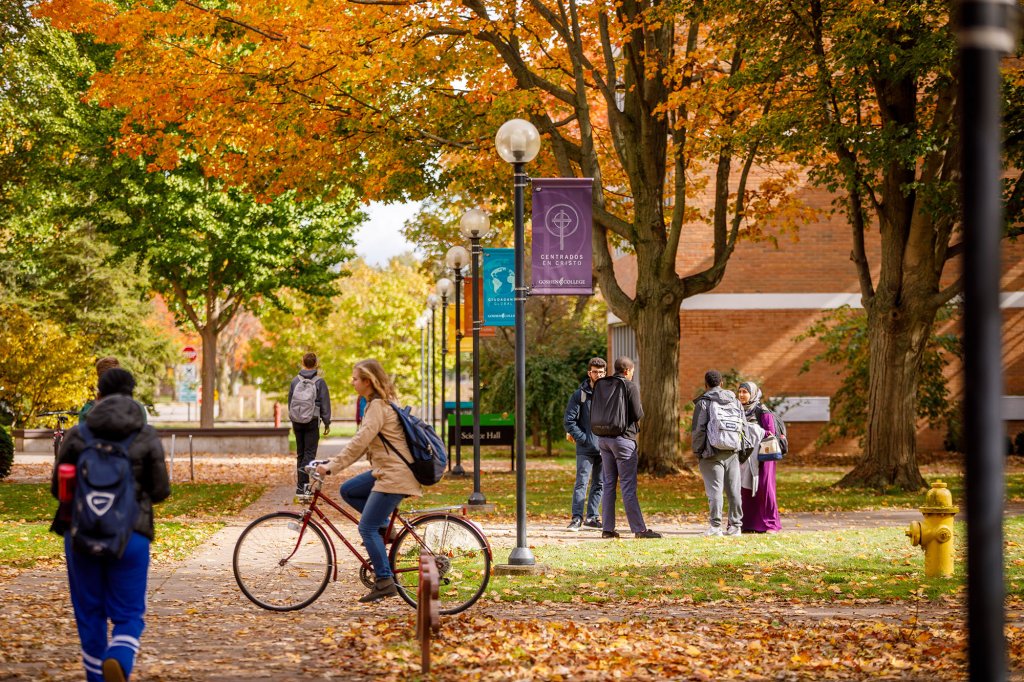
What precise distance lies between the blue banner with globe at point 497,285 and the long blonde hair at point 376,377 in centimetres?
1160

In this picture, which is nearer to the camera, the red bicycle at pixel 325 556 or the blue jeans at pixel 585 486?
the red bicycle at pixel 325 556

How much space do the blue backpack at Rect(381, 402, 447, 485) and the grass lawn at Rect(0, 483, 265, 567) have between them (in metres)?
4.29

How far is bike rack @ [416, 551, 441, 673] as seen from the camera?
23.6ft

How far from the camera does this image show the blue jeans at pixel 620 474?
13.7 metres

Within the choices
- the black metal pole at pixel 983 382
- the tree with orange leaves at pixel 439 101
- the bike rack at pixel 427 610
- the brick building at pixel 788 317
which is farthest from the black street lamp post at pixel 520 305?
the brick building at pixel 788 317

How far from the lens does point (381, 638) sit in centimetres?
821

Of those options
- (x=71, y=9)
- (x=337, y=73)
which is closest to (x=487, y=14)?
(x=337, y=73)

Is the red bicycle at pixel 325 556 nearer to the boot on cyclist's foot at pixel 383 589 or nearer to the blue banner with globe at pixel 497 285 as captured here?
the boot on cyclist's foot at pixel 383 589

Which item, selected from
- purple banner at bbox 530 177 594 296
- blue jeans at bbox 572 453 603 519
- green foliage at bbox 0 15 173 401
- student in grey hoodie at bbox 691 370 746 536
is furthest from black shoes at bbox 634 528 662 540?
green foliage at bbox 0 15 173 401

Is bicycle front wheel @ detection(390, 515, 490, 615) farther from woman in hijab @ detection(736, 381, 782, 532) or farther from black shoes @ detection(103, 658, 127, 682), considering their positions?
woman in hijab @ detection(736, 381, 782, 532)

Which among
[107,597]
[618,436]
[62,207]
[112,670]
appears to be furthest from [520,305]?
[62,207]

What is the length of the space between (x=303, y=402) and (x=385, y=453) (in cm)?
883

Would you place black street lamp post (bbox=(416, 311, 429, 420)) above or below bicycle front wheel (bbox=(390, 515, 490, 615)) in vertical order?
above

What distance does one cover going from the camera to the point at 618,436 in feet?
45.0
